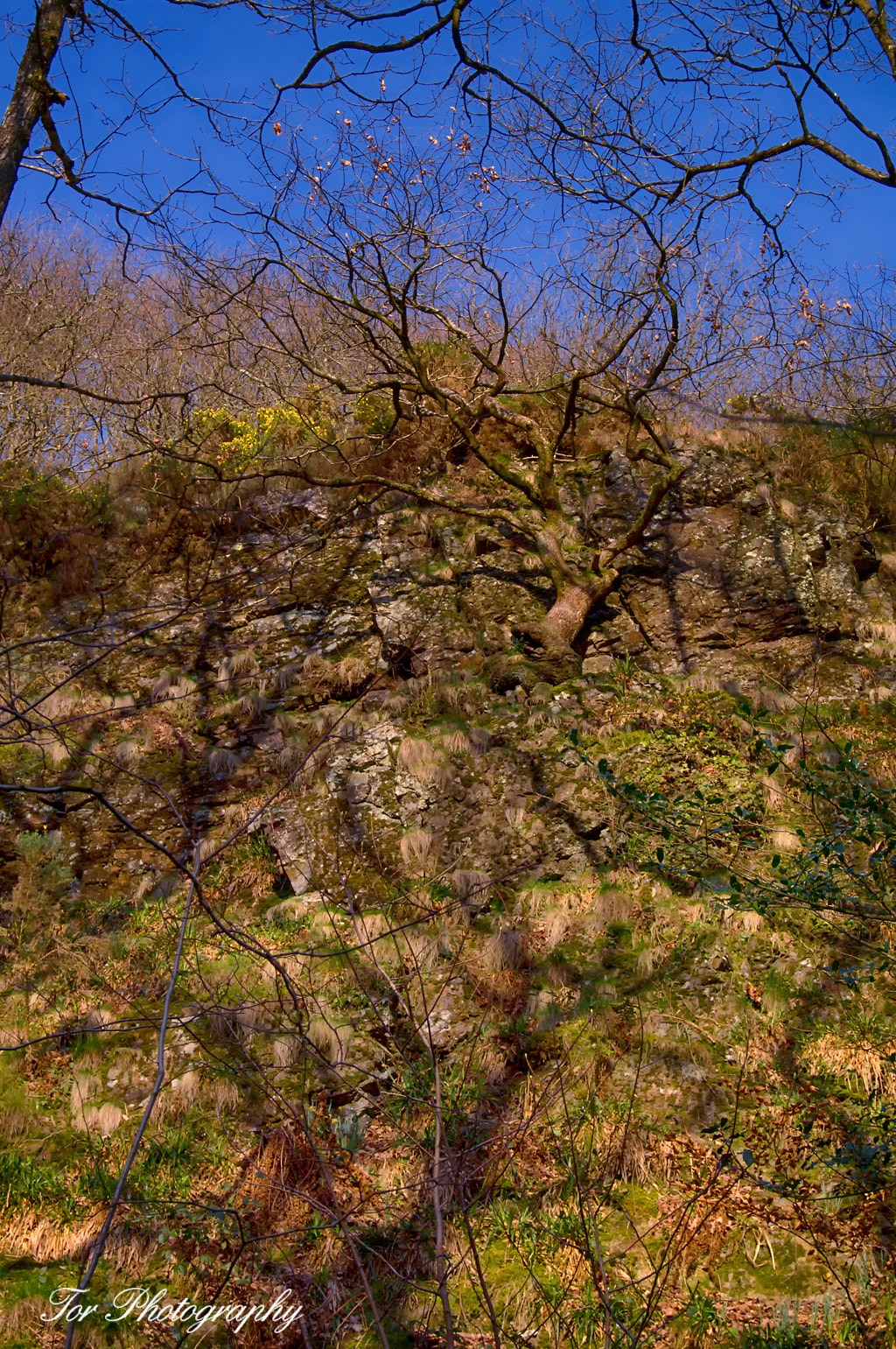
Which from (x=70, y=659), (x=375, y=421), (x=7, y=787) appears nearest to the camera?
(x=7, y=787)

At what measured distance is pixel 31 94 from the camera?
4414 millimetres

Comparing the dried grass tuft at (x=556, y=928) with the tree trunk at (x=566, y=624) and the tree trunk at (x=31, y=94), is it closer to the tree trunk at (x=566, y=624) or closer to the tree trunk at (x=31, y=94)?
the tree trunk at (x=566, y=624)

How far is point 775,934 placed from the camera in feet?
20.0

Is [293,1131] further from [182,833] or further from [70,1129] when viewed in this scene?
[182,833]

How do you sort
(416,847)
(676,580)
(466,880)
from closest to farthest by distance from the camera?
(466,880), (416,847), (676,580)

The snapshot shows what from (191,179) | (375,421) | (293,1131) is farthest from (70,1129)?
(375,421)

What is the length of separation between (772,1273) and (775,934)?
95.6 inches

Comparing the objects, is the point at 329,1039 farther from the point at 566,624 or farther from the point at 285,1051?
the point at 566,624

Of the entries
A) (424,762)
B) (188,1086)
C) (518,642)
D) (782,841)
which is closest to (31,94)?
(424,762)

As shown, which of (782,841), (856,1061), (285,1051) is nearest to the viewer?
(856,1061)
